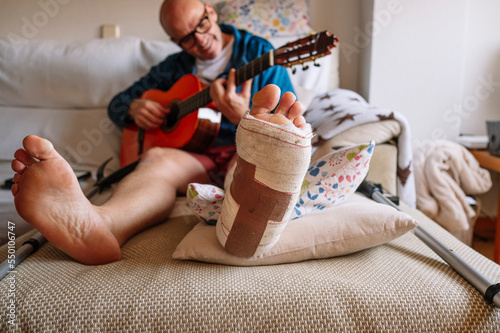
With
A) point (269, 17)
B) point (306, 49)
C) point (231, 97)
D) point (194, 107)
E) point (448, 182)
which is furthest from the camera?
point (269, 17)

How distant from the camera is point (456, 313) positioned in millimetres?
486

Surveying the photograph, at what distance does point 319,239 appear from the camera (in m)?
0.61

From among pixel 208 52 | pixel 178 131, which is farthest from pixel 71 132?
pixel 208 52

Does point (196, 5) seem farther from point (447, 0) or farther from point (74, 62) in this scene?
point (447, 0)

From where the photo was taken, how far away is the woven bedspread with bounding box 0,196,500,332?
0.48 m

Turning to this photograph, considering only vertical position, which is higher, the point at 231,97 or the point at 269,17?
the point at 269,17

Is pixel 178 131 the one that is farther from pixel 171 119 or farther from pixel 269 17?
pixel 269 17

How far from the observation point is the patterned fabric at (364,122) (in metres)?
1.08

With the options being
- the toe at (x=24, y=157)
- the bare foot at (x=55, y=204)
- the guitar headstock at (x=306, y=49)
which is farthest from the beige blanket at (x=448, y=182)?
the toe at (x=24, y=157)

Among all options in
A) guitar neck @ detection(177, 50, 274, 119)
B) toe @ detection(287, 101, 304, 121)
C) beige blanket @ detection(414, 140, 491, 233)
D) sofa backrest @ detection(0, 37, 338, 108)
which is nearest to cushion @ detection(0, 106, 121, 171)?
sofa backrest @ detection(0, 37, 338, 108)

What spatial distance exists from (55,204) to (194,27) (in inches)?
32.0

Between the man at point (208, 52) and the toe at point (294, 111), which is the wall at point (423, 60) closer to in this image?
the man at point (208, 52)

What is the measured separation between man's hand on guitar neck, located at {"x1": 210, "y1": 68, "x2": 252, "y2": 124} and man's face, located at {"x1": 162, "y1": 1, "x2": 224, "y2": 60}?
26cm

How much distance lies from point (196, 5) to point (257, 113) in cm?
85
